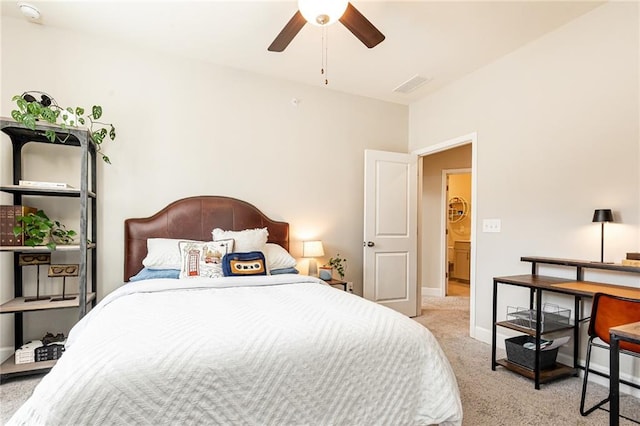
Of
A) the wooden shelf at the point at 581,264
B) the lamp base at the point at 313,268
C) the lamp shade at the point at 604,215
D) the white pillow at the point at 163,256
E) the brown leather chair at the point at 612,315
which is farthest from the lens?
the lamp base at the point at 313,268

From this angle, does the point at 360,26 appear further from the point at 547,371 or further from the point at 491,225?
the point at 547,371

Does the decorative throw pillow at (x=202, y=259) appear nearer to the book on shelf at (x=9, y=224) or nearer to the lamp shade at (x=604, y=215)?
the book on shelf at (x=9, y=224)

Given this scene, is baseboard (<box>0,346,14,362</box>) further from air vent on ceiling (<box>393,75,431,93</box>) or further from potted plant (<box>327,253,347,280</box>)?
air vent on ceiling (<box>393,75,431,93</box>)

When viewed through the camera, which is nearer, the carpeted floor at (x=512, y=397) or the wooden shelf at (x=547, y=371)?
the carpeted floor at (x=512, y=397)

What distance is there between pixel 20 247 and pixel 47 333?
0.82m

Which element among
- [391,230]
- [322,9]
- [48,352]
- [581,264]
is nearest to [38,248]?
[48,352]

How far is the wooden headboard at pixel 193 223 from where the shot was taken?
10.2 feet

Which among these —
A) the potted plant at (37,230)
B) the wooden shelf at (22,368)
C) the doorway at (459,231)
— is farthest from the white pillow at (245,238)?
the doorway at (459,231)

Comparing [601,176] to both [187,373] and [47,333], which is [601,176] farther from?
[47,333]

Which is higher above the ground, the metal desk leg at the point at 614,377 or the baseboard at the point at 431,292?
the metal desk leg at the point at 614,377

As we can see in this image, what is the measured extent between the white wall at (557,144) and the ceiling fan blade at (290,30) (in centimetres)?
221

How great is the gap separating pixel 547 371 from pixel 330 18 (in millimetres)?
2912

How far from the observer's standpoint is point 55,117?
2535mm

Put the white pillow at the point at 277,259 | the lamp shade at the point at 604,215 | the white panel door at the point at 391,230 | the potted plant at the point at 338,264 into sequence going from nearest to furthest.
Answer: the lamp shade at the point at 604,215
the white pillow at the point at 277,259
the potted plant at the point at 338,264
the white panel door at the point at 391,230
